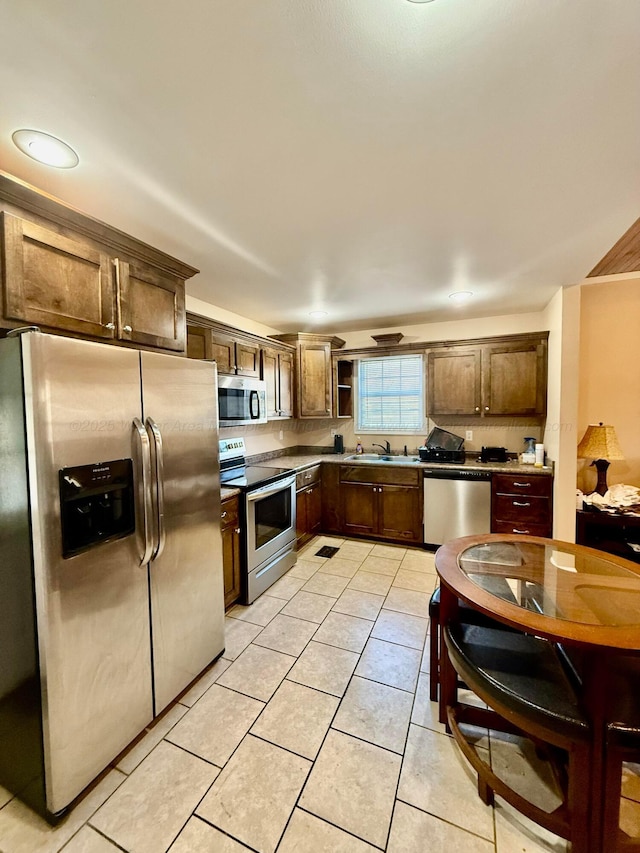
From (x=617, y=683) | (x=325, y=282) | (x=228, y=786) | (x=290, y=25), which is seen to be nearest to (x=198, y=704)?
(x=228, y=786)

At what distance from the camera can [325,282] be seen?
2920 millimetres

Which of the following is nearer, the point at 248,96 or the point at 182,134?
the point at 248,96

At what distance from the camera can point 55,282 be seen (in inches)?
61.2

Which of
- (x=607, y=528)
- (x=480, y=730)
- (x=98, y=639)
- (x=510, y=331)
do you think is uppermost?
(x=510, y=331)

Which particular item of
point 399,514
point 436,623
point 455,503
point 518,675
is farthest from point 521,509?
point 518,675

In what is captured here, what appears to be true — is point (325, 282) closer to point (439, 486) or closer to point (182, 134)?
point (182, 134)

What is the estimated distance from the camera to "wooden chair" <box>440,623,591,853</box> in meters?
1.11

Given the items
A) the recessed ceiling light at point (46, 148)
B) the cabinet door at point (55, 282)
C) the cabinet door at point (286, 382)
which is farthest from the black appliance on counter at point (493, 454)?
the recessed ceiling light at point (46, 148)

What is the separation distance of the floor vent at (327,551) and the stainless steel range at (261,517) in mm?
392

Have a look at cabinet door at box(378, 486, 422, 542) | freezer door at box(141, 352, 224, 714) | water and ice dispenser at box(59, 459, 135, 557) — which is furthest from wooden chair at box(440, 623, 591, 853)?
cabinet door at box(378, 486, 422, 542)

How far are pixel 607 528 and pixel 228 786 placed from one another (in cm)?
358

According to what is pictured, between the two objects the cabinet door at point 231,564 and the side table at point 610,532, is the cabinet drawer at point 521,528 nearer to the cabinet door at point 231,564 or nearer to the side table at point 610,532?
the side table at point 610,532

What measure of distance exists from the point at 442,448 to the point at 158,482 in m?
3.21

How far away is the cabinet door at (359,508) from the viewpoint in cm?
393
